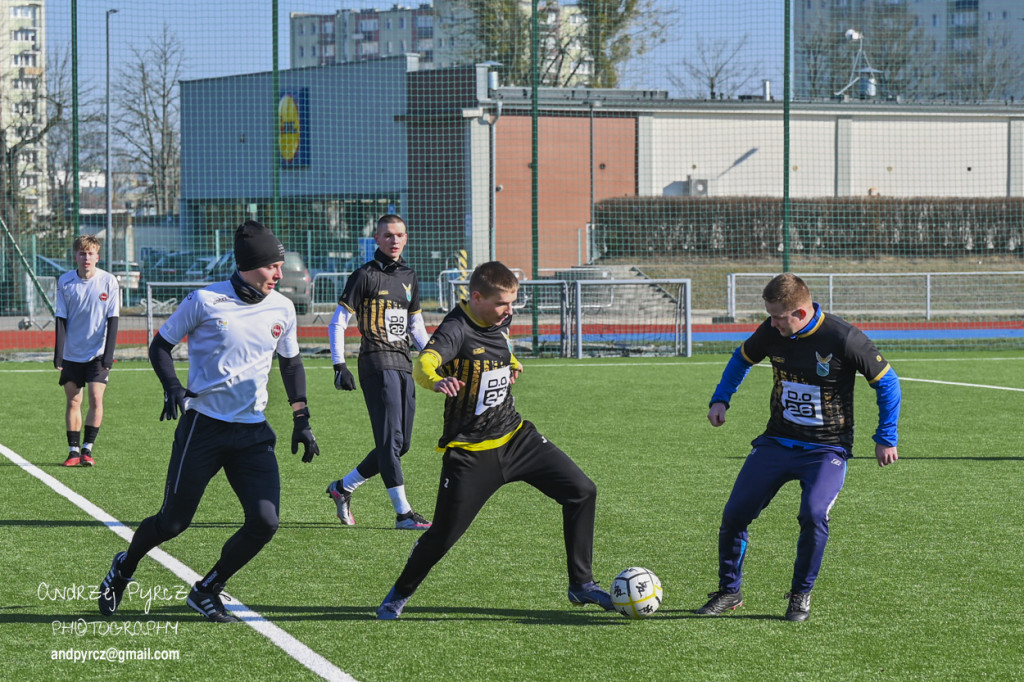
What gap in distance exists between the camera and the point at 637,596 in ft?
18.8

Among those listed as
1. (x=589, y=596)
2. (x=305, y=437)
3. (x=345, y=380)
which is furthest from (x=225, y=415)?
(x=345, y=380)

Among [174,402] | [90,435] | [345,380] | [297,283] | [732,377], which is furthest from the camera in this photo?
[297,283]

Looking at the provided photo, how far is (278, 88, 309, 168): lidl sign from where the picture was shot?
2388cm

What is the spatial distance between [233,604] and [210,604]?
30 centimetres

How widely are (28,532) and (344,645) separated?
3236mm

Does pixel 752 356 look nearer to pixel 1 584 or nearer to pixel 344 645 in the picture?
pixel 344 645

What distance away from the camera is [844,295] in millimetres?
31188

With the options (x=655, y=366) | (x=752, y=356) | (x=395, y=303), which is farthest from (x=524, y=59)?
(x=752, y=356)

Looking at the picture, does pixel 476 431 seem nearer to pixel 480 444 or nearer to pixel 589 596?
pixel 480 444

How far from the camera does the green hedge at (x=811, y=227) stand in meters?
33.0

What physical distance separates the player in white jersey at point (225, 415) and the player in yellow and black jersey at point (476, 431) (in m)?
0.66

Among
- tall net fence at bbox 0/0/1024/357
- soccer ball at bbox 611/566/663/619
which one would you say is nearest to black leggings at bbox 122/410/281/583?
soccer ball at bbox 611/566/663/619

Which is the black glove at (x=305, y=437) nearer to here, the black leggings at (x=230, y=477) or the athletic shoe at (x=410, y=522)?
the black leggings at (x=230, y=477)

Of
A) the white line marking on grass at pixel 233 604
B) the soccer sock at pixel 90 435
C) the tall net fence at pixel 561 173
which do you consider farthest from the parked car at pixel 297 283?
the white line marking on grass at pixel 233 604
